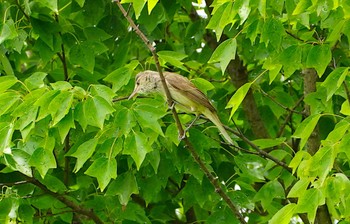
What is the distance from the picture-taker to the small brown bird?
11.7 ft

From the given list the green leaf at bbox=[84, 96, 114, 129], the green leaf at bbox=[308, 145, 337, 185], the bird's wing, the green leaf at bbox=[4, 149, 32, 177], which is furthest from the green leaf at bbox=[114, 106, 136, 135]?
the green leaf at bbox=[308, 145, 337, 185]

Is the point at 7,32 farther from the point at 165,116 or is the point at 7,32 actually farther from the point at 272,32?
the point at 272,32

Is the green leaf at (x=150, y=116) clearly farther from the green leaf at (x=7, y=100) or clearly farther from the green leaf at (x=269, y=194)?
the green leaf at (x=269, y=194)

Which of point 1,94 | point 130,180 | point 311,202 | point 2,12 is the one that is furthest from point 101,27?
point 311,202

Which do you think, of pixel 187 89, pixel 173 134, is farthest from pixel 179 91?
pixel 173 134

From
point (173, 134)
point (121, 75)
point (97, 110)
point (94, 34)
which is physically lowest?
point (173, 134)

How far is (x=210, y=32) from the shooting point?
579 cm

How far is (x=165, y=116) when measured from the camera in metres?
4.35

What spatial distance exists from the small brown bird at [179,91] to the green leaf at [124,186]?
582 mm

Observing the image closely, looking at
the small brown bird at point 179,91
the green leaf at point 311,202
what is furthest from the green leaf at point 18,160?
the green leaf at point 311,202

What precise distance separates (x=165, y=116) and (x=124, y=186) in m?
0.45

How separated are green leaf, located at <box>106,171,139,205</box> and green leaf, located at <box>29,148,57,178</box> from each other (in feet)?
2.00

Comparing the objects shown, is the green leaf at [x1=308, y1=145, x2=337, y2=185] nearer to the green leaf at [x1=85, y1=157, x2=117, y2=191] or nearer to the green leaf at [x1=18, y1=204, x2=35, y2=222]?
the green leaf at [x1=85, y1=157, x2=117, y2=191]

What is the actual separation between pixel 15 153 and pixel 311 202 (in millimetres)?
1413
